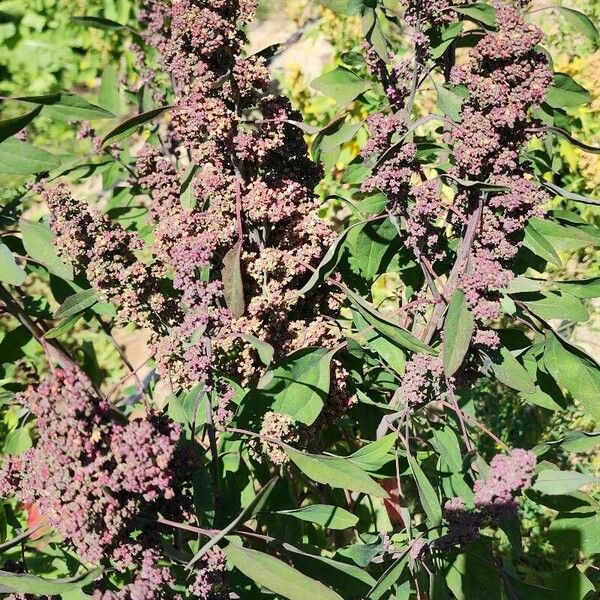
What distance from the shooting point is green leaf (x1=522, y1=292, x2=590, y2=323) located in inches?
57.7

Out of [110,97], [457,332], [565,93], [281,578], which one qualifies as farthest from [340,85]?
[281,578]

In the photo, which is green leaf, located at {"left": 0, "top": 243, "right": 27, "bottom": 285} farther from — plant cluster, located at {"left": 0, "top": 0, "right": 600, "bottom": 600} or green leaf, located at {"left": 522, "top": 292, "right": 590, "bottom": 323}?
green leaf, located at {"left": 522, "top": 292, "right": 590, "bottom": 323}

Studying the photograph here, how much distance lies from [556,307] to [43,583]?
104 centimetres

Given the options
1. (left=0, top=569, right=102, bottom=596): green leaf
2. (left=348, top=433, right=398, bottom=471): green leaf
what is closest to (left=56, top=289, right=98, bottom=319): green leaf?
(left=0, top=569, right=102, bottom=596): green leaf

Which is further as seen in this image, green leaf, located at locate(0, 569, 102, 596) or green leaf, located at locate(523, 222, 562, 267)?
green leaf, located at locate(523, 222, 562, 267)

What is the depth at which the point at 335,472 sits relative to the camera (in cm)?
132

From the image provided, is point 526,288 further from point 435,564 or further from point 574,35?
point 574,35

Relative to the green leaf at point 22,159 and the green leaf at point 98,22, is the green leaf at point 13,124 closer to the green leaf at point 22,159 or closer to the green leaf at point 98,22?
the green leaf at point 22,159

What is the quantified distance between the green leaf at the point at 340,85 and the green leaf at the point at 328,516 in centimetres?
85

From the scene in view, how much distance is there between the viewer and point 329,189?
365 cm

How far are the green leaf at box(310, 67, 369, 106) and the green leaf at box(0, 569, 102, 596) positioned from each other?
3.48ft

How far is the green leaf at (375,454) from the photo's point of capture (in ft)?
4.66

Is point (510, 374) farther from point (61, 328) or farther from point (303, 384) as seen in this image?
point (61, 328)

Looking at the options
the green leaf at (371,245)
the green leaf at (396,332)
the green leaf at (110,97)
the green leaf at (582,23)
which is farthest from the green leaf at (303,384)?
the green leaf at (110,97)
